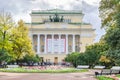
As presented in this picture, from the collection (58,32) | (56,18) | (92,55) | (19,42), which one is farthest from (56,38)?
(19,42)

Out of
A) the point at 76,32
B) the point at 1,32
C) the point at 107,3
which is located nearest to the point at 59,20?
the point at 76,32

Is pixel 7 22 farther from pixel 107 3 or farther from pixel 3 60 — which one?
pixel 107 3

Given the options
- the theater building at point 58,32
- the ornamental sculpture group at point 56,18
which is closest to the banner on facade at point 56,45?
the theater building at point 58,32

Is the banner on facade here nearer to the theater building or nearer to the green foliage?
the theater building

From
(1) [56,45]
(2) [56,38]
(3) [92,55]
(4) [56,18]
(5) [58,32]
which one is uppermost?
(4) [56,18]

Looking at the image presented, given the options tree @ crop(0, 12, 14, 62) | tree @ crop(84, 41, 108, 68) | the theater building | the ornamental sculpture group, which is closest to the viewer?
tree @ crop(0, 12, 14, 62)

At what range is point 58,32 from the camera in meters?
144

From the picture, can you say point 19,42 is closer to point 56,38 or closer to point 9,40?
point 9,40

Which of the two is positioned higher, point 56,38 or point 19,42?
point 56,38

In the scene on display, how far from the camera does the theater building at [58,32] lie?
14125 cm

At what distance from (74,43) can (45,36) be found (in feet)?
35.1

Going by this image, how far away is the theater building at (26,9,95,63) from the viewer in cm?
14125

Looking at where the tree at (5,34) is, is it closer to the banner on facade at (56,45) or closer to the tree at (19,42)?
the tree at (19,42)

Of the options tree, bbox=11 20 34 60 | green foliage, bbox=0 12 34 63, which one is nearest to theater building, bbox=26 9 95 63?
tree, bbox=11 20 34 60
